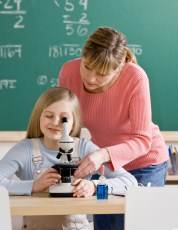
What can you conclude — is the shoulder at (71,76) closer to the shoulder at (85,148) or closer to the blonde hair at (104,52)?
the blonde hair at (104,52)

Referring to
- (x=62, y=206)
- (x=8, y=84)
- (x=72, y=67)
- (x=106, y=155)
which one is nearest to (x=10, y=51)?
(x=8, y=84)

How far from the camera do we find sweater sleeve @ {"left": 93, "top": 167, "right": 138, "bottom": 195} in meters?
2.41

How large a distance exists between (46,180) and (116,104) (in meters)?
0.59

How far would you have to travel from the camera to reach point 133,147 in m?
2.68

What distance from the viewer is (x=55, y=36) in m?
4.21

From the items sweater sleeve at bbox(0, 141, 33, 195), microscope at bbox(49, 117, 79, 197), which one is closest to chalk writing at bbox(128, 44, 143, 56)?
sweater sleeve at bbox(0, 141, 33, 195)

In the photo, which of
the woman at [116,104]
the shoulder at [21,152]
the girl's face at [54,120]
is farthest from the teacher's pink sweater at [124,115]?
the shoulder at [21,152]

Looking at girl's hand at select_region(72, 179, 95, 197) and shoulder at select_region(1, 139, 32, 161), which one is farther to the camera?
shoulder at select_region(1, 139, 32, 161)

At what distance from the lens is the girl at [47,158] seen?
2.39 metres

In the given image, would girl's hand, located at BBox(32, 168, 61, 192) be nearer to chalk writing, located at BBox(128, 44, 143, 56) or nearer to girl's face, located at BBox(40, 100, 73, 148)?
girl's face, located at BBox(40, 100, 73, 148)

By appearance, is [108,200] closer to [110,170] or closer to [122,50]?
[110,170]

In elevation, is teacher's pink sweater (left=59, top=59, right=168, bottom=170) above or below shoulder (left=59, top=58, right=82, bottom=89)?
below

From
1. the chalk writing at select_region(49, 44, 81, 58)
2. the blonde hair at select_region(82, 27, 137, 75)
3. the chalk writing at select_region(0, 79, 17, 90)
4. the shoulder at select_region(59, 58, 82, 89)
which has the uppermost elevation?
the blonde hair at select_region(82, 27, 137, 75)

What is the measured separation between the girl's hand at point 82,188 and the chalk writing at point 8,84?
1956 millimetres
